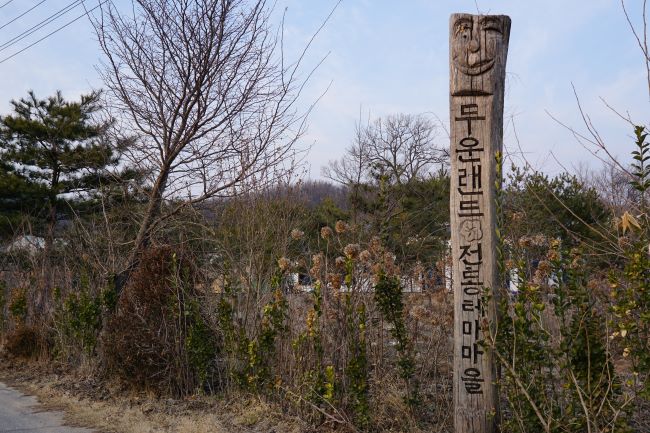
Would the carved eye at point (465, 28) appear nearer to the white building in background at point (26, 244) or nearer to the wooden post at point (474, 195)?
the wooden post at point (474, 195)

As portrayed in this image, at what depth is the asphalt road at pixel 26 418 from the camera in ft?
24.8

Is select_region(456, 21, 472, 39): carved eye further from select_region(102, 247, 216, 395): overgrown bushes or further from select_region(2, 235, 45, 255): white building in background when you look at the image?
select_region(2, 235, 45, 255): white building in background

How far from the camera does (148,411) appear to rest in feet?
26.4

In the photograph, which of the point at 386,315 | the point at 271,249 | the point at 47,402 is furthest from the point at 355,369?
the point at 47,402

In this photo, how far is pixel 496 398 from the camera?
18.4ft

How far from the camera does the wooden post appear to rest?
5594mm

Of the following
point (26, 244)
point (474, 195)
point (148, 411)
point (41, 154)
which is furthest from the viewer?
point (41, 154)

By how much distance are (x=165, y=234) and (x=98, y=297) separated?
1.31m

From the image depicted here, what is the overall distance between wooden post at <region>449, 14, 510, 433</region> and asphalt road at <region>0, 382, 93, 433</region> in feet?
13.5

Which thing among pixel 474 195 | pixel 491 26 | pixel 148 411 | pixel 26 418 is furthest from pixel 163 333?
pixel 491 26

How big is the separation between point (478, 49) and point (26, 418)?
20.6ft

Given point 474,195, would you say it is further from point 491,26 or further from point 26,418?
point 26,418

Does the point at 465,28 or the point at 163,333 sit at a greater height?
the point at 465,28

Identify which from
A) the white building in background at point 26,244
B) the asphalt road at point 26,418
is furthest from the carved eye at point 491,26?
the white building in background at point 26,244
